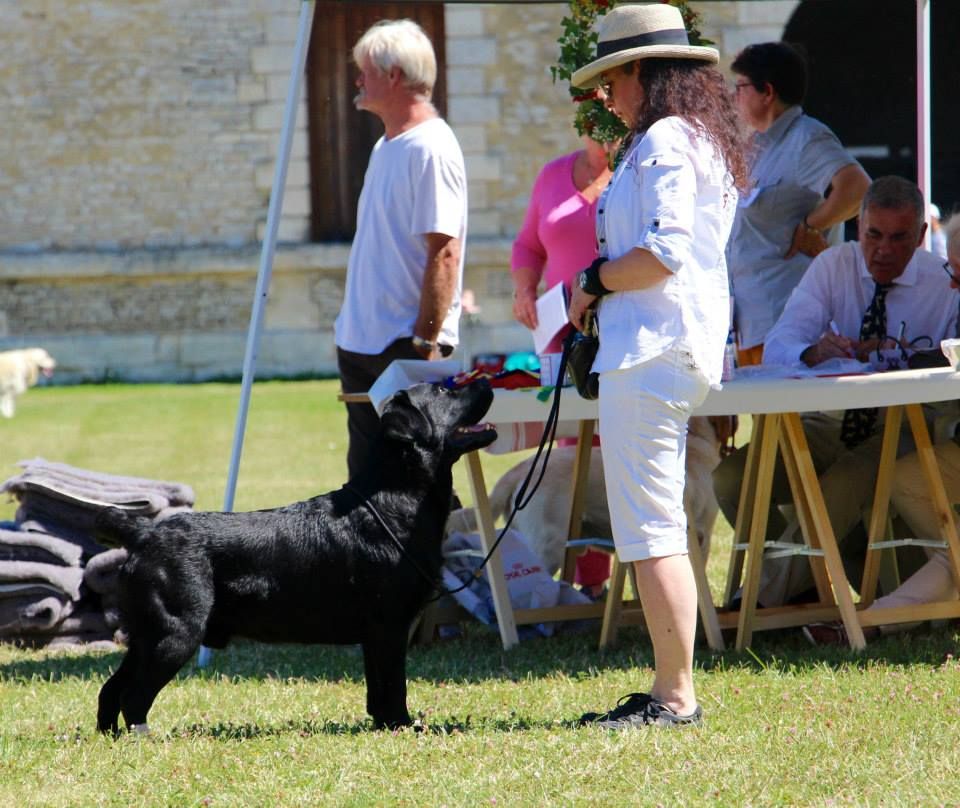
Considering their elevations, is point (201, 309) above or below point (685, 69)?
below

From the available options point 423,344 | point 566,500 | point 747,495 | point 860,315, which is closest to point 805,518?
point 747,495

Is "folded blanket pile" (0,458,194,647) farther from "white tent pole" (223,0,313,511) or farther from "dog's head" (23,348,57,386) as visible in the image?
"dog's head" (23,348,57,386)

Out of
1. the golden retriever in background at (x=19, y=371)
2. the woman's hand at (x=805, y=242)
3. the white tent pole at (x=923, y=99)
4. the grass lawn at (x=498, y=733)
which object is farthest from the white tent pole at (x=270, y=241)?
the golden retriever in background at (x=19, y=371)

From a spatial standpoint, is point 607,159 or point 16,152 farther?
point 16,152

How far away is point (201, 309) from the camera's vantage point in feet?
57.8

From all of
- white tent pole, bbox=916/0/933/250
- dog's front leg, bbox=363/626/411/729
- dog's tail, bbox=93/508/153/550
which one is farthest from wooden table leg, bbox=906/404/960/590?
dog's tail, bbox=93/508/153/550

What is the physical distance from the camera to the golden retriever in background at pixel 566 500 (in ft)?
17.9

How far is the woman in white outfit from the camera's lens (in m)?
3.42

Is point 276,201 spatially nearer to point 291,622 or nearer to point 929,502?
point 291,622

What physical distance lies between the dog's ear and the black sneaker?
0.87 metres

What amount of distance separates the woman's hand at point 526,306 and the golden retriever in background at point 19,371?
9.72 m

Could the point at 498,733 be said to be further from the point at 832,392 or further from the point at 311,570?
the point at 832,392

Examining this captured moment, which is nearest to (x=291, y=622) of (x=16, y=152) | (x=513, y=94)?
(x=513, y=94)

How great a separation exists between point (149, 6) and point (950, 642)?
48.3 ft
